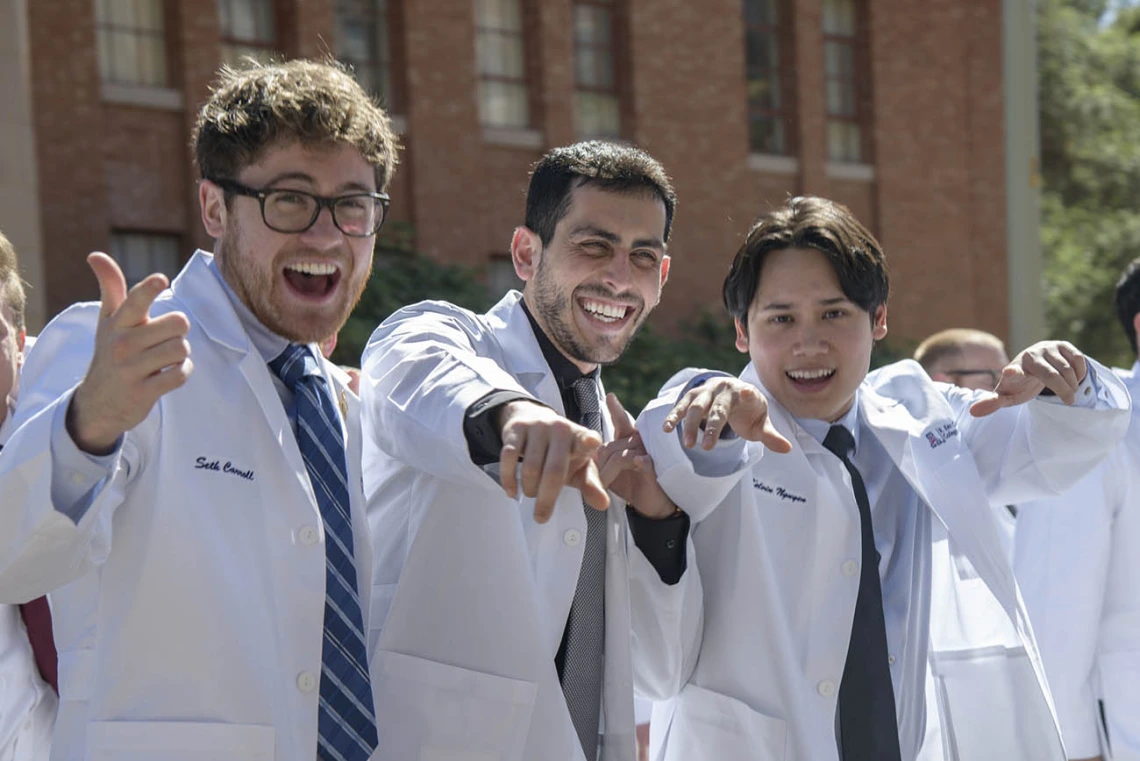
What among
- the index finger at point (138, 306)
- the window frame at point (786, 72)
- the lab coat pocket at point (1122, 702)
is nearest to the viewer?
the index finger at point (138, 306)

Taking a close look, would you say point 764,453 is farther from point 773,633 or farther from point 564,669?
point 564,669

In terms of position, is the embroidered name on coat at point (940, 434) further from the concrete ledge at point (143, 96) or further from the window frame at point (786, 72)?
the window frame at point (786, 72)

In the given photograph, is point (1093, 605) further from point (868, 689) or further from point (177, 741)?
point (177, 741)

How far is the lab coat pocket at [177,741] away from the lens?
2645 mm

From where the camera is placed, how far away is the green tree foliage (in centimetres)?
2395

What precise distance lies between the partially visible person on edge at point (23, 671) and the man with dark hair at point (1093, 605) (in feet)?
9.46

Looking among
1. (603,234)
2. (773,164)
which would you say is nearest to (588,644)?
(603,234)

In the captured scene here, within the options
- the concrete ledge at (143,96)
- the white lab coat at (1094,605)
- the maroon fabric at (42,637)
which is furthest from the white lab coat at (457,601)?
the concrete ledge at (143,96)

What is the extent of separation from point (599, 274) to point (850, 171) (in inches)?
646

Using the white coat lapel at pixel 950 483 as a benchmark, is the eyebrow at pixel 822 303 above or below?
above

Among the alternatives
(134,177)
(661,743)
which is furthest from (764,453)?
(134,177)

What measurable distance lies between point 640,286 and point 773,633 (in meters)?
0.88

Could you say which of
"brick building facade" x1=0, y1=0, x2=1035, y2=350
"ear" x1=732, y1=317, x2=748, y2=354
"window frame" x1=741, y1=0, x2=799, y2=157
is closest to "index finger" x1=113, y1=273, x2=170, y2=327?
"ear" x1=732, y1=317, x2=748, y2=354

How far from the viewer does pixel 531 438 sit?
2.44 m
